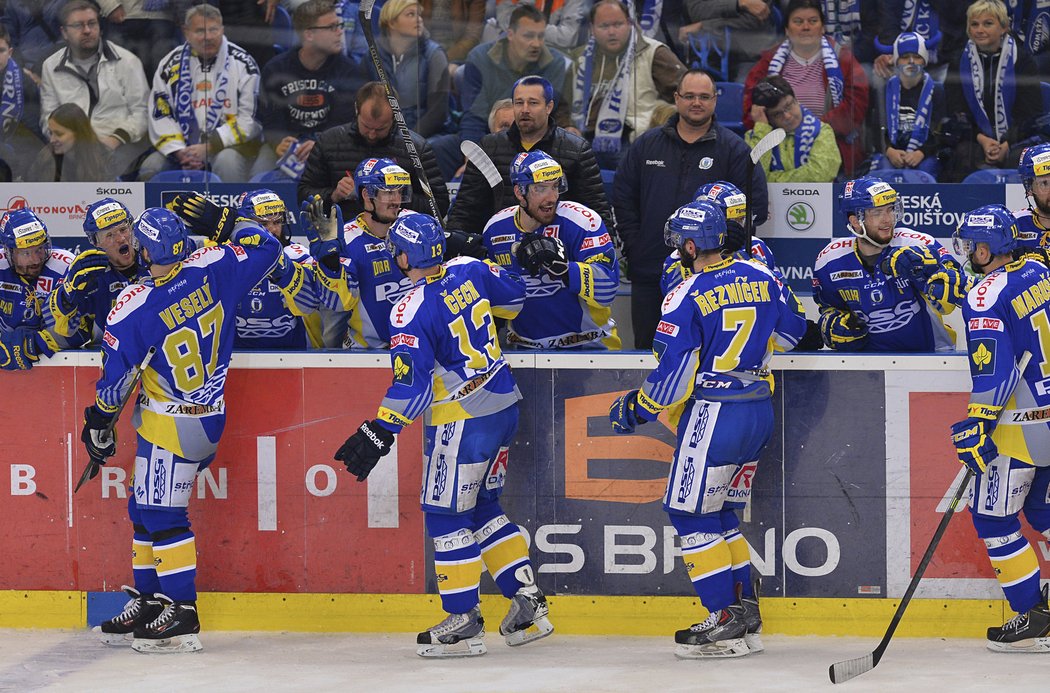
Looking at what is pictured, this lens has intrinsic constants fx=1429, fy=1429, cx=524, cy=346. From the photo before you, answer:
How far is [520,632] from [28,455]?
6.79 feet

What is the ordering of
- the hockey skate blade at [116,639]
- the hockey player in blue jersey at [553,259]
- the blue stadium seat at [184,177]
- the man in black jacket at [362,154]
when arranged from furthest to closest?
the blue stadium seat at [184,177] < the man in black jacket at [362,154] < the hockey player in blue jersey at [553,259] < the hockey skate blade at [116,639]

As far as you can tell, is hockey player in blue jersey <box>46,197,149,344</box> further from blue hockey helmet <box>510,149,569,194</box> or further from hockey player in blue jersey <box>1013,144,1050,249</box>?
hockey player in blue jersey <box>1013,144,1050,249</box>

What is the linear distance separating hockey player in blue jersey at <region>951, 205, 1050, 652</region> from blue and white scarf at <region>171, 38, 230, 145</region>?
421 centimetres

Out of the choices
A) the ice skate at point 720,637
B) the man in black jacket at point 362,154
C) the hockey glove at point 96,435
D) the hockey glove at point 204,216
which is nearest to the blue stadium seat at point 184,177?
the man in black jacket at point 362,154

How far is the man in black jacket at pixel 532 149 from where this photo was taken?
6.27 metres

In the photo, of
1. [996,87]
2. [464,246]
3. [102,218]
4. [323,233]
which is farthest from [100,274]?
[996,87]

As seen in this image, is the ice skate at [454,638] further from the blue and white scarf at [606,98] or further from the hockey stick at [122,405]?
the blue and white scarf at [606,98]

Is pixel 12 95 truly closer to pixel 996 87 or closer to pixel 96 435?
pixel 96 435

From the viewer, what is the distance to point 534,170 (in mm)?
5688

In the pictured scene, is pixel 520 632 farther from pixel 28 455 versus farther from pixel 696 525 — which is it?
pixel 28 455

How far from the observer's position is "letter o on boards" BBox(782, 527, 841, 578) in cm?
532

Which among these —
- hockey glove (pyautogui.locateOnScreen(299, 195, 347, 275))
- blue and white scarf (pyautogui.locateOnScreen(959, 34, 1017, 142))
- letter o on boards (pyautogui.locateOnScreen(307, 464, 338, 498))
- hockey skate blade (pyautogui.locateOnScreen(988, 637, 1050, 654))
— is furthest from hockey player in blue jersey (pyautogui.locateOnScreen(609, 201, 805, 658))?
blue and white scarf (pyautogui.locateOnScreen(959, 34, 1017, 142))

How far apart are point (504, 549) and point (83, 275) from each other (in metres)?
2.02

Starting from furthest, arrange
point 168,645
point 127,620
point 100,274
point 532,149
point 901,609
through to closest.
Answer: point 532,149
point 100,274
point 127,620
point 168,645
point 901,609
